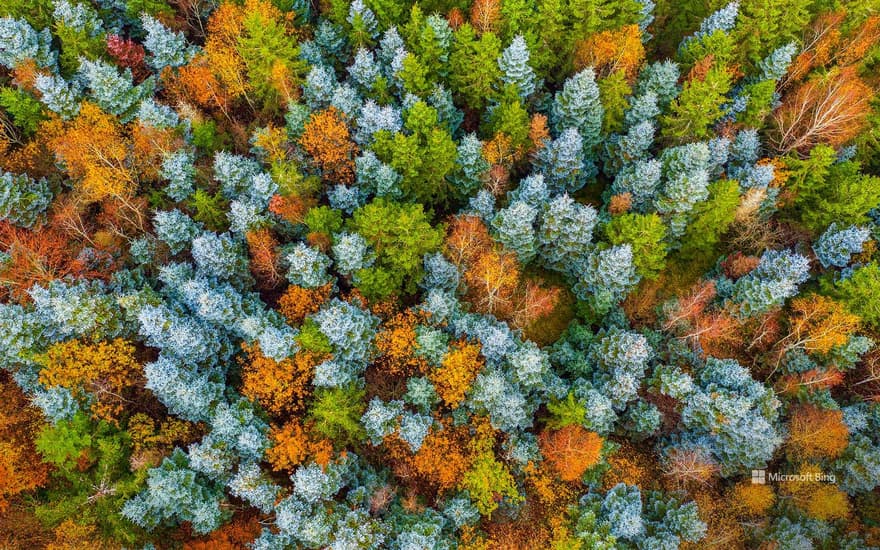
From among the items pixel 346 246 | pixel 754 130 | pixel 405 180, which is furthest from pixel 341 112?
pixel 754 130

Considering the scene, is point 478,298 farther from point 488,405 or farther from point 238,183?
point 238,183

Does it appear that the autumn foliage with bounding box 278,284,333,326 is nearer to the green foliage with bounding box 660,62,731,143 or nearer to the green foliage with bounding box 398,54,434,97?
the green foliage with bounding box 398,54,434,97

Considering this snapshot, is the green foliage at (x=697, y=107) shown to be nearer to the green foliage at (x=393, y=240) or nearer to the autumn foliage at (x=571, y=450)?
the green foliage at (x=393, y=240)

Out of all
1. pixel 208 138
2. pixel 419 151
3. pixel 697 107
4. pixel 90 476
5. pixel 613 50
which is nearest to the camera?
pixel 90 476

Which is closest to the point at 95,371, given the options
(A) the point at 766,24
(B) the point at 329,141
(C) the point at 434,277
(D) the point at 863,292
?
(B) the point at 329,141

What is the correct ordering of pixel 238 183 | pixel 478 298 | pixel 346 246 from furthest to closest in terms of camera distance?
→ pixel 478 298 < pixel 238 183 < pixel 346 246

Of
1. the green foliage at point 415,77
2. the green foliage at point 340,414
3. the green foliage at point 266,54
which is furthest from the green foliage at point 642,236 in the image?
the green foliage at point 266,54

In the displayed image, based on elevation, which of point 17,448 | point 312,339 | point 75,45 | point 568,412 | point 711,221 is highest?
point 711,221

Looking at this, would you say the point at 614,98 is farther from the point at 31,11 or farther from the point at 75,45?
the point at 31,11
